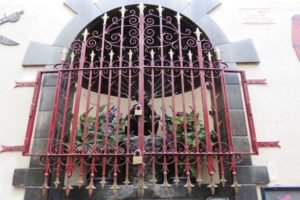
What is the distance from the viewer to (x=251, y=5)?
4.65 metres

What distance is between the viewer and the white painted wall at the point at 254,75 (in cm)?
371

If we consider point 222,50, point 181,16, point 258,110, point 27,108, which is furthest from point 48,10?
point 258,110

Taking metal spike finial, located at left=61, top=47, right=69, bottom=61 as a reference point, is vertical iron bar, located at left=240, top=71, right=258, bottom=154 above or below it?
below

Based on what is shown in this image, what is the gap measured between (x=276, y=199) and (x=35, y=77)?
303cm

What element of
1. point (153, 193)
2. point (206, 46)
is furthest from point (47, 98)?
point (206, 46)

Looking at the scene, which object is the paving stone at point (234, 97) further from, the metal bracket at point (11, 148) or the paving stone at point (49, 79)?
the metal bracket at point (11, 148)

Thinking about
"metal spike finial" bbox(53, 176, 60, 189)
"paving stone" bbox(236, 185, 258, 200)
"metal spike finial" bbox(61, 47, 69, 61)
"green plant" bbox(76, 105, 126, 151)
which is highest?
"metal spike finial" bbox(61, 47, 69, 61)

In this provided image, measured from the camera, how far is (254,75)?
4.16 m

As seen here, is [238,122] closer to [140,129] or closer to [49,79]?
[140,129]

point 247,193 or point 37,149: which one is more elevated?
point 37,149

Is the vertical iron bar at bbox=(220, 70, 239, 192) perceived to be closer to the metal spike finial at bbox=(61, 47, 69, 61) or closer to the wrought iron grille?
the wrought iron grille

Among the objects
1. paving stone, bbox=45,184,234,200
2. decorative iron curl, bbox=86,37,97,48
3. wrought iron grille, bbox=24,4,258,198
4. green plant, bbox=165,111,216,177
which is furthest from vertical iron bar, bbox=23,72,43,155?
green plant, bbox=165,111,216,177

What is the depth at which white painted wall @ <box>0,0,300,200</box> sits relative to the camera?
3.71m

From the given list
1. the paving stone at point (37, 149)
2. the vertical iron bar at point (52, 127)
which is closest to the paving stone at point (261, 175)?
the vertical iron bar at point (52, 127)
